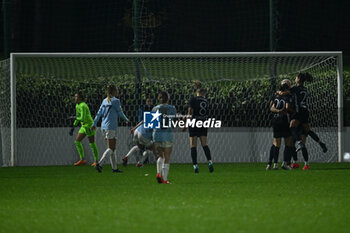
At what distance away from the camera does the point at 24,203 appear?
30.6 ft

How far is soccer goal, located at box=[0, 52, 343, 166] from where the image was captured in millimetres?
18344

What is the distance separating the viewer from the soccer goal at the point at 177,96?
18344 millimetres

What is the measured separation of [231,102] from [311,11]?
13.7 m

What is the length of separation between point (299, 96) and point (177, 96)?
5.17 meters

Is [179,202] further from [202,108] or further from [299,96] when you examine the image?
[299,96]

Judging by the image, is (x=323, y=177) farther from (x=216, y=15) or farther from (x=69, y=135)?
(x=216, y=15)

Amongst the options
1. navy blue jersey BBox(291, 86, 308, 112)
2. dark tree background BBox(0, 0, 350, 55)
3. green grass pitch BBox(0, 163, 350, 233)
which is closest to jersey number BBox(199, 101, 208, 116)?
green grass pitch BBox(0, 163, 350, 233)

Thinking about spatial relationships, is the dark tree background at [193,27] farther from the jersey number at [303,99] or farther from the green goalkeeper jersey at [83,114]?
the jersey number at [303,99]

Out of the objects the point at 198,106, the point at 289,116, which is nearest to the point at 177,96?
the point at 289,116

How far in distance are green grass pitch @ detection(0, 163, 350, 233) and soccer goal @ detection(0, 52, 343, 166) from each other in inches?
154

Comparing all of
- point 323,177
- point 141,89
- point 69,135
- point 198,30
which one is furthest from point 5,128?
point 198,30

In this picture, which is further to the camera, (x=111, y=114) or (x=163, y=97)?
(x=111, y=114)

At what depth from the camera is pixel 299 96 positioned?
1518 cm

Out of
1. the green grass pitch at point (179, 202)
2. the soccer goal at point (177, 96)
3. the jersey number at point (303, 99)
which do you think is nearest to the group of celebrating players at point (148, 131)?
the green grass pitch at point (179, 202)
